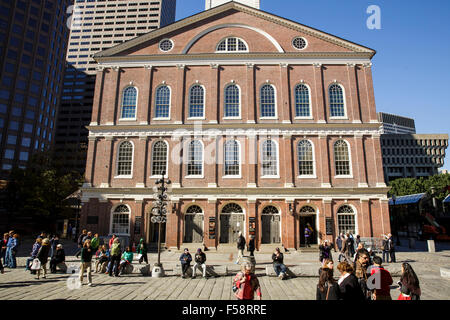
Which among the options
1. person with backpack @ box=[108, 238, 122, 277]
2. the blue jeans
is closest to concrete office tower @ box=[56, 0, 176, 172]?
person with backpack @ box=[108, 238, 122, 277]

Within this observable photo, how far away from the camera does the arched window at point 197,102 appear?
24984 mm

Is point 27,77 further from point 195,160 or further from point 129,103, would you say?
point 195,160

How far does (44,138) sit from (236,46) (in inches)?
2480

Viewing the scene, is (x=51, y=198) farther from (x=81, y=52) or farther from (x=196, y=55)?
(x=81, y=52)

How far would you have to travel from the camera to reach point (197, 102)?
993 inches

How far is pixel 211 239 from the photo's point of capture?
22.1 m

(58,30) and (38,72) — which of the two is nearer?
(38,72)

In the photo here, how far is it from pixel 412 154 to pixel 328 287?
105 m

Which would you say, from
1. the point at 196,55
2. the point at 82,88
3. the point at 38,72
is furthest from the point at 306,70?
the point at 82,88

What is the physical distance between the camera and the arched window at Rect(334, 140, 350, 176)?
23.8 m

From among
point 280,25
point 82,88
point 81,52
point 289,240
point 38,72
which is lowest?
point 289,240

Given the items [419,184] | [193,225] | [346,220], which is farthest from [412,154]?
[193,225]
